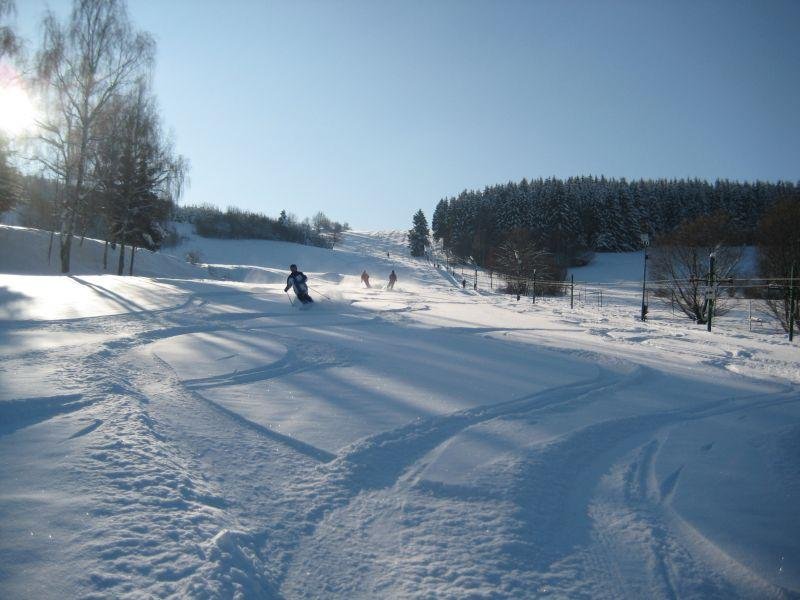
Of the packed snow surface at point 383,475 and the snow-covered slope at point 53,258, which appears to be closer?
the packed snow surface at point 383,475

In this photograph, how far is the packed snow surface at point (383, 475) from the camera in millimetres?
1827

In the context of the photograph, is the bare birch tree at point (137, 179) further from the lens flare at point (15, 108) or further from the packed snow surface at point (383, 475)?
Answer: the packed snow surface at point (383, 475)

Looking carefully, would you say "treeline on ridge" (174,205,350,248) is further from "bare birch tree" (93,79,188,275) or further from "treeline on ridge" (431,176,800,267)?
"bare birch tree" (93,79,188,275)

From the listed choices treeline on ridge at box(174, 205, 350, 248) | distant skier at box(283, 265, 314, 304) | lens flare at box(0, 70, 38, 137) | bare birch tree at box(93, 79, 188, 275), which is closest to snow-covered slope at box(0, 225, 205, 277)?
bare birch tree at box(93, 79, 188, 275)

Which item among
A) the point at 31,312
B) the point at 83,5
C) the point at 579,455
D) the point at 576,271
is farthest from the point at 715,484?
the point at 576,271

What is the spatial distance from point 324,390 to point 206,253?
6306 cm

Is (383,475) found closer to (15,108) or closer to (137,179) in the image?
(15,108)

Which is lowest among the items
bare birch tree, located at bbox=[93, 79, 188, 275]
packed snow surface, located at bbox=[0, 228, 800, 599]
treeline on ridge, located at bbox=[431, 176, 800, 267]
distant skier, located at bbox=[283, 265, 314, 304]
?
packed snow surface, located at bbox=[0, 228, 800, 599]

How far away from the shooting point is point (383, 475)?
2.62 m

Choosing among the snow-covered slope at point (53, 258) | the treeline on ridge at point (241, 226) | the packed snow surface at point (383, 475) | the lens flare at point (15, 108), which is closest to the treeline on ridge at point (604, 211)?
the treeline on ridge at point (241, 226)

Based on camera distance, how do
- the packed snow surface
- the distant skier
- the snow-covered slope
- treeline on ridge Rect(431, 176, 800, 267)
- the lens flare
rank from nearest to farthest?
the packed snow surface, the distant skier, the lens flare, the snow-covered slope, treeline on ridge Rect(431, 176, 800, 267)

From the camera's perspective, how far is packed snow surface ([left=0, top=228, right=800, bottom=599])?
183cm

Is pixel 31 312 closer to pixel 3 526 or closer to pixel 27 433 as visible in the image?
pixel 27 433

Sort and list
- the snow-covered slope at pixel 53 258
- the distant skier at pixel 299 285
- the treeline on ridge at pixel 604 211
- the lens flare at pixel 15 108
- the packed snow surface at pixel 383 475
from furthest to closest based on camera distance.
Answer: the treeline on ridge at pixel 604 211
the snow-covered slope at pixel 53 258
the lens flare at pixel 15 108
the distant skier at pixel 299 285
the packed snow surface at pixel 383 475
